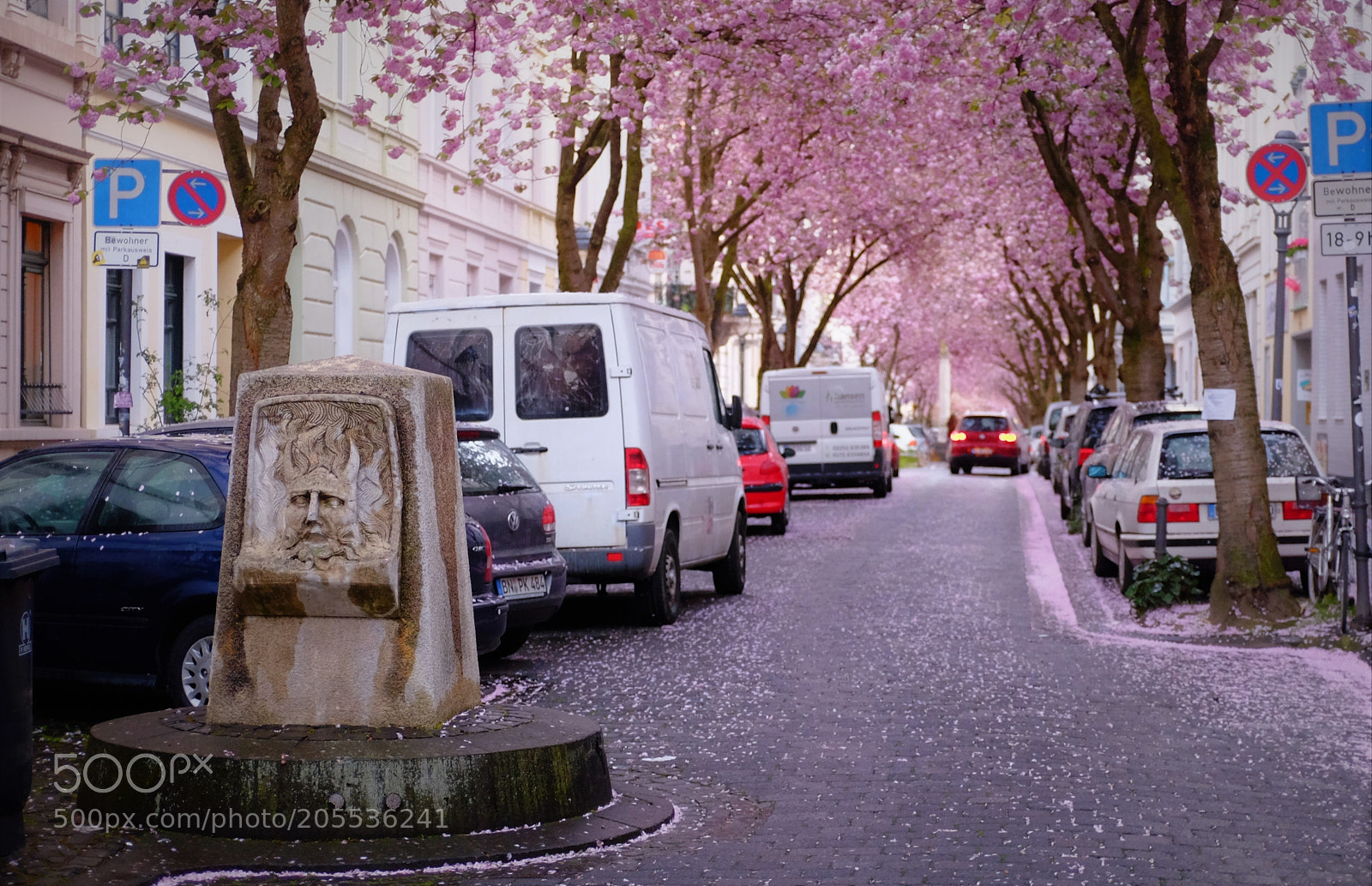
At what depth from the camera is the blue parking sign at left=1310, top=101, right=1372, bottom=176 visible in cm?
1236

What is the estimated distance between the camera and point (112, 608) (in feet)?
29.1

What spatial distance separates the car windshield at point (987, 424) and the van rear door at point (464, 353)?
123 ft

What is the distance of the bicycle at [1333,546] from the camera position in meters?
12.7

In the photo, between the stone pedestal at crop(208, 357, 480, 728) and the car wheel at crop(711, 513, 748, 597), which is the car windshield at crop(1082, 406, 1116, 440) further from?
the stone pedestal at crop(208, 357, 480, 728)

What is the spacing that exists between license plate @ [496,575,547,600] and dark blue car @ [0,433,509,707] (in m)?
2.31

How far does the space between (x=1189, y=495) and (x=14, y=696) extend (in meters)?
10.8

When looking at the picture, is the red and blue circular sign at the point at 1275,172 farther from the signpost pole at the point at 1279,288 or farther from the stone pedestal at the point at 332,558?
→ the stone pedestal at the point at 332,558

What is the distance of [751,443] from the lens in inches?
979

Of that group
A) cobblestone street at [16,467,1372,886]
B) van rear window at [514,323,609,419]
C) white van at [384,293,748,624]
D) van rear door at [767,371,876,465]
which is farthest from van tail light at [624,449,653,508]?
van rear door at [767,371,876,465]

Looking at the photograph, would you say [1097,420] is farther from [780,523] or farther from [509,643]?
[509,643]

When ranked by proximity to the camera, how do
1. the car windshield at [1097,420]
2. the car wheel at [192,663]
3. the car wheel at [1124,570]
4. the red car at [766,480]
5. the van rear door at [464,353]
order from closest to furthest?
the car wheel at [192,663]
the van rear door at [464,353]
the car wheel at [1124,570]
the red car at [766,480]
the car windshield at [1097,420]

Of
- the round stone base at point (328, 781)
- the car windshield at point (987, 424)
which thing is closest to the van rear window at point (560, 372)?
the round stone base at point (328, 781)
